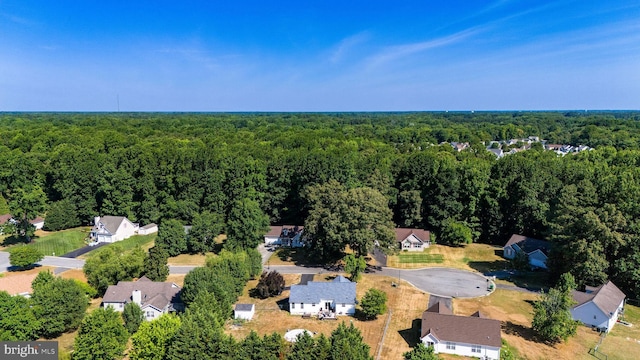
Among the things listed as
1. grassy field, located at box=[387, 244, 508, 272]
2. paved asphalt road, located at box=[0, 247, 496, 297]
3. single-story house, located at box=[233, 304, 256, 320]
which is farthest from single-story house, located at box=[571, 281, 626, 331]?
single-story house, located at box=[233, 304, 256, 320]

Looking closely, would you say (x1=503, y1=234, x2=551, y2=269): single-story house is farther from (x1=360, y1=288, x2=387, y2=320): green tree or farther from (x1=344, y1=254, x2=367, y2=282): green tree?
(x1=360, y1=288, x2=387, y2=320): green tree

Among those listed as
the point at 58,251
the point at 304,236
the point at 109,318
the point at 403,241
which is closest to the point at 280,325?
the point at 109,318

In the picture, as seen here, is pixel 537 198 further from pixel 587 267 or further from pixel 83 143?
pixel 83 143

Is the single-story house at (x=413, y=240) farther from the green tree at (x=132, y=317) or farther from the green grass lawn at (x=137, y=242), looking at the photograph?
the green grass lawn at (x=137, y=242)

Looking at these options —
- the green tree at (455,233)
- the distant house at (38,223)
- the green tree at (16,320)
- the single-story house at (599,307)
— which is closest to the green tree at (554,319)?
the single-story house at (599,307)

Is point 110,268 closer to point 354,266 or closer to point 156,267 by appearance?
point 156,267
